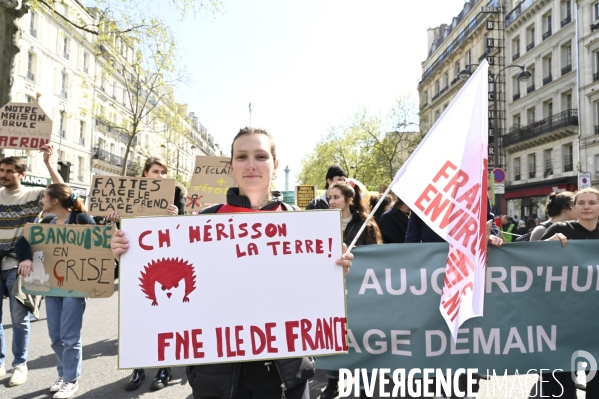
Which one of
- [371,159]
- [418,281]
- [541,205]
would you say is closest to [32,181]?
[371,159]

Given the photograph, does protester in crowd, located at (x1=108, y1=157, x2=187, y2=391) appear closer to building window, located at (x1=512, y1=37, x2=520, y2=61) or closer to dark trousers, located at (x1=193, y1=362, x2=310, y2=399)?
dark trousers, located at (x1=193, y1=362, x2=310, y2=399)

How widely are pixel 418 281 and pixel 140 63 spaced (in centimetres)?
1650

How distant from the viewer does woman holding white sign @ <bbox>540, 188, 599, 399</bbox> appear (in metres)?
3.29

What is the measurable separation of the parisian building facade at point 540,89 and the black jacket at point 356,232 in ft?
74.8

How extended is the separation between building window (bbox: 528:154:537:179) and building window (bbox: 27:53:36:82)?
121 feet

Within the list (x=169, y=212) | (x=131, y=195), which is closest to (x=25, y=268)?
(x=169, y=212)

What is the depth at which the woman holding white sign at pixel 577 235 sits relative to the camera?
10.8 feet

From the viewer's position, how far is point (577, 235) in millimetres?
3652

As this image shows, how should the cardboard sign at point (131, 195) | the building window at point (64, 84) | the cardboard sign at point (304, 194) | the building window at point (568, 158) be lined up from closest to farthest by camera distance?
the cardboard sign at point (131, 195)
the cardboard sign at point (304, 194)
the building window at point (568, 158)
the building window at point (64, 84)

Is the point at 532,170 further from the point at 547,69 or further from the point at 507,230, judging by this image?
the point at 507,230

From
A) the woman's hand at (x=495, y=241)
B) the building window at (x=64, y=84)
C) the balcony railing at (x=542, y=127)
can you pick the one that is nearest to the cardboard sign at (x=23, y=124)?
the woman's hand at (x=495, y=241)

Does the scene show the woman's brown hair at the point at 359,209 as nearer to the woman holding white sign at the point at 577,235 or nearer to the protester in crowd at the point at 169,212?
the woman holding white sign at the point at 577,235

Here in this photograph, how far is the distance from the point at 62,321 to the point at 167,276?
2.49 m

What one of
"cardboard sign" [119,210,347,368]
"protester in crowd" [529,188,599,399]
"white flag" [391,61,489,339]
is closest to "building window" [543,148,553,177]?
"protester in crowd" [529,188,599,399]
